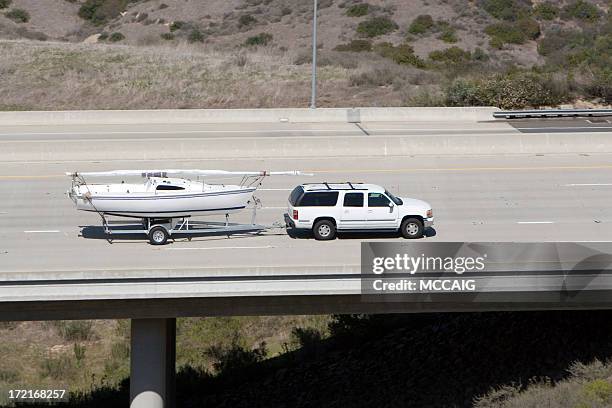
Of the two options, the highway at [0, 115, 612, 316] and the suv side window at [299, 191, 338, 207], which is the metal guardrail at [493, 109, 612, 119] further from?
the suv side window at [299, 191, 338, 207]

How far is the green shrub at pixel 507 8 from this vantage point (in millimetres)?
80812

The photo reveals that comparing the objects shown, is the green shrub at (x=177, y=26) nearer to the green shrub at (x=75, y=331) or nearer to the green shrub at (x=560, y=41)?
the green shrub at (x=560, y=41)

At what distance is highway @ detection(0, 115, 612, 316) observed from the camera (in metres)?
19.2

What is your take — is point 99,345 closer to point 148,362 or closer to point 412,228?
point 148,362

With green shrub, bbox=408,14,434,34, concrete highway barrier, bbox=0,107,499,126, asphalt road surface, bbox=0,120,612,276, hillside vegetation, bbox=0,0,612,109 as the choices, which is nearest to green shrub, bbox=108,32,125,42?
hillside vegetation, bbox=0,0,612,109

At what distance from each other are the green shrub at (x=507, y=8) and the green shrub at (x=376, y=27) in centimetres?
935

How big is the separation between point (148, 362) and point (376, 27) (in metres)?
59.6

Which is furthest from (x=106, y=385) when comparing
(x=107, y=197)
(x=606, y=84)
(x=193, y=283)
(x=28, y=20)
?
(x=28, y=20)

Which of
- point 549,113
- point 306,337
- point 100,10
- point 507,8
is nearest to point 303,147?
point 306,337

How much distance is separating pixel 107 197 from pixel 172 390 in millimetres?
4857

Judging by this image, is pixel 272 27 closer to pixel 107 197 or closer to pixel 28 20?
pixel 28 20

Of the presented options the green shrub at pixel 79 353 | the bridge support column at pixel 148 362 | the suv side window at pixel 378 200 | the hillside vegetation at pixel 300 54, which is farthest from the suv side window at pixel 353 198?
the hillside vegetation at pixel 300 54

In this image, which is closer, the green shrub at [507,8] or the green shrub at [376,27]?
the green shrub at [376,27]

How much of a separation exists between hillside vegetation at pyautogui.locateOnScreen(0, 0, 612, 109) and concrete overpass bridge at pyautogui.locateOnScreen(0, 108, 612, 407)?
757cm
